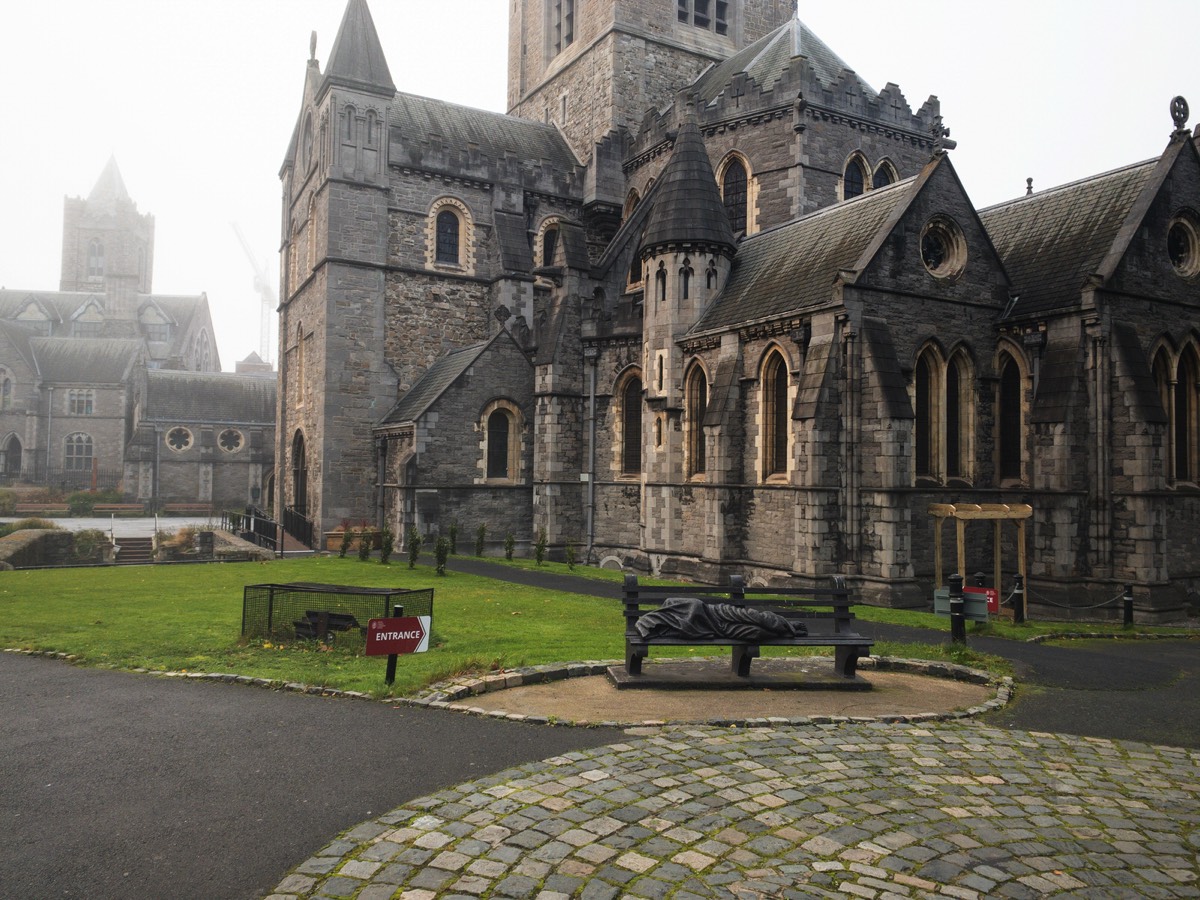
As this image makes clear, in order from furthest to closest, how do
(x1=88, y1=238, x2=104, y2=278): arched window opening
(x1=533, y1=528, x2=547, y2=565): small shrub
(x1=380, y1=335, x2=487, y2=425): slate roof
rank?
(x1=88, y1=238, x2=104, y2=278): arched window opening
(x1=380, y1=335, x2=487, y2=425): slate roof
(x1=533, y1=528, x2=547, y2=565): small shrub

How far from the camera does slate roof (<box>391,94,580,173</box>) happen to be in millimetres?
30562

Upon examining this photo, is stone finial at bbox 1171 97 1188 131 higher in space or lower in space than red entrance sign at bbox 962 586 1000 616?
higher

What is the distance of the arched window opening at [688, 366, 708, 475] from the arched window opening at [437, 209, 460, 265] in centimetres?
1142

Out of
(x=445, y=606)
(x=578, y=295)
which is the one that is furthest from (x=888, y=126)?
(x=445, y=606)

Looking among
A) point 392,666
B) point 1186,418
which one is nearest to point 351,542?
point 392,666

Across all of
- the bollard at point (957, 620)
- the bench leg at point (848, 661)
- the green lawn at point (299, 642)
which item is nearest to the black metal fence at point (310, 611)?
the green lawn at point (299, 642)

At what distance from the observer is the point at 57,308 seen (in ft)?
252

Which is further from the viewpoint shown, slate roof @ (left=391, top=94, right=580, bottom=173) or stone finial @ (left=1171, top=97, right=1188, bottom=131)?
slate roof @ (left=391, top=94, right=580, bottom=173)

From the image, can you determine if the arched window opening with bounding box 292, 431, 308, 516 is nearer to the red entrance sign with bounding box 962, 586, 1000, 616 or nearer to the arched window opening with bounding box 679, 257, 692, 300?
the arched window opening with bounding box 679, 257, 692, 300

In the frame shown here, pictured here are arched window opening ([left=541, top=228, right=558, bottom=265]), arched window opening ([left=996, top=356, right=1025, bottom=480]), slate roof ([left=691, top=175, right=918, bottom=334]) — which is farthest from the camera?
arched window opening ([left=541, top=228, right=558, bottom=265])

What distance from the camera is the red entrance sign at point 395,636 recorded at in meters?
8.37

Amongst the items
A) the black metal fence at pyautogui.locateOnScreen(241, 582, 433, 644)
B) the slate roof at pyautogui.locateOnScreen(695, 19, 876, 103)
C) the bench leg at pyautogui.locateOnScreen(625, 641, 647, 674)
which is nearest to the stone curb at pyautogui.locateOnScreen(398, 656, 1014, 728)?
the bench leg at pyautogui.locateOnScreen(625, 641, 647, 674)

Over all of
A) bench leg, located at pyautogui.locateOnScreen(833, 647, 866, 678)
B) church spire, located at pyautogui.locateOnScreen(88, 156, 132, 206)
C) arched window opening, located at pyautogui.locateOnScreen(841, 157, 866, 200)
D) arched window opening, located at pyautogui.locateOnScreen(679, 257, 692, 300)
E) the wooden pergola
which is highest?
church spire, located at pyautogui.locateOnScreen(88, 156, 132, 206)

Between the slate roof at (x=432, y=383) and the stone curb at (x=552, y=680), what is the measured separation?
15.1 m
